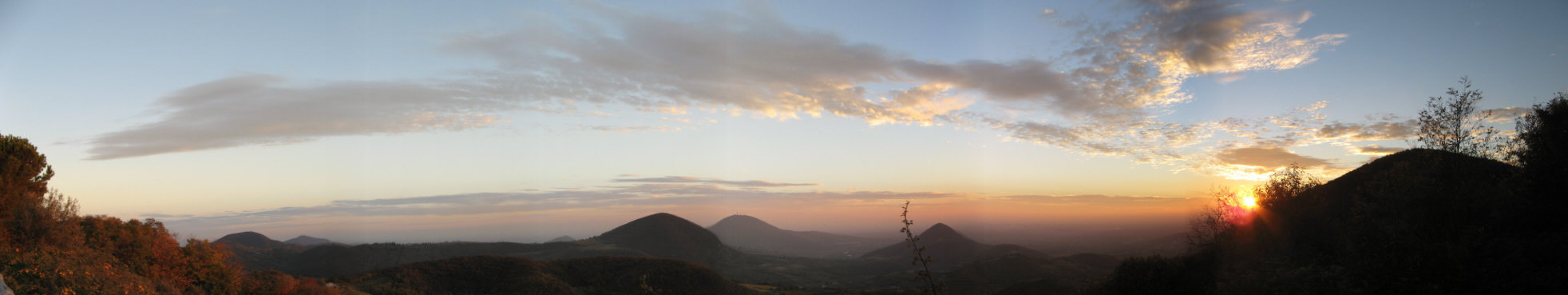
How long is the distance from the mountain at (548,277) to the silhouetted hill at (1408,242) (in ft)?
146

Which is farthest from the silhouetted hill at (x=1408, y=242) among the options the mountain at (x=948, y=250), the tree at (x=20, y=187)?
the mountain at (x=948, y=250)

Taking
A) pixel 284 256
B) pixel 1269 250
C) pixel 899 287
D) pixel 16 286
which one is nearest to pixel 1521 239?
pixel 1269 250

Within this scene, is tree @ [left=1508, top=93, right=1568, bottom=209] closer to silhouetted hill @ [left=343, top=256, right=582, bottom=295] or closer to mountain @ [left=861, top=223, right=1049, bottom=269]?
silhouetted hill @ [left=343, top=256, right=582, bottom=295]

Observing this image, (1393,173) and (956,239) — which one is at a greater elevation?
(1393,173)

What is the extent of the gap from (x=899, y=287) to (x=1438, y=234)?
6707 cm

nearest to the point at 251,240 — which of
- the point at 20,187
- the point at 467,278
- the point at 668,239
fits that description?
the point at 668,239

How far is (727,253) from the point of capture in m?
126

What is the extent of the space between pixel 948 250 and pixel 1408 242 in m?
121

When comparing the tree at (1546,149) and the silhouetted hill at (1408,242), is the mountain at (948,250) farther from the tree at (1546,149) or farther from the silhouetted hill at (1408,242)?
the tree at (1546,149)

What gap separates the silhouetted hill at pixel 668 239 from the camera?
4363 inches

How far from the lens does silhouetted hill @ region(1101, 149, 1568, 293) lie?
2030 centimetres

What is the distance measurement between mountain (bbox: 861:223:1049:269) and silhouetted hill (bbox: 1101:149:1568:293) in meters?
88.5

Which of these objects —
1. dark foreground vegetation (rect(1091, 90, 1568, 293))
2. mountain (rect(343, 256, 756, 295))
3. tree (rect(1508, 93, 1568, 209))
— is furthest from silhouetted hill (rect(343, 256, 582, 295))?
tree (rect(1508, 93, 1568, 209))

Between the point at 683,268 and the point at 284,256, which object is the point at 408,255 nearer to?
the point at 284,256
